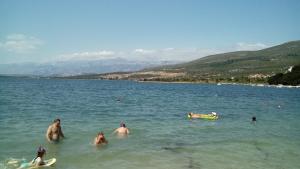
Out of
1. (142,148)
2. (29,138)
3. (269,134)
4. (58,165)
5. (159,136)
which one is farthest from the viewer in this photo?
(269,134)

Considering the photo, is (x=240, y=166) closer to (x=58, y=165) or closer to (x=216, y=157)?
(x=216, y=157)

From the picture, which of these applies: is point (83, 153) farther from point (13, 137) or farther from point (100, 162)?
point (13, 137)

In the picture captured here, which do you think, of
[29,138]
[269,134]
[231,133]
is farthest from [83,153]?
[269,134]

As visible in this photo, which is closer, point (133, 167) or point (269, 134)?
point (133, 167)

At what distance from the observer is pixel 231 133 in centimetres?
3288

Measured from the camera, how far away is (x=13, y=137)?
1073 inches

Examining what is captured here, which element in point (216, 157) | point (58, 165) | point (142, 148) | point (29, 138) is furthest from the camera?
point (29, 138)

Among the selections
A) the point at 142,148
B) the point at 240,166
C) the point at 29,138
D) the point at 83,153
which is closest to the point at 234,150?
the point at 240,166

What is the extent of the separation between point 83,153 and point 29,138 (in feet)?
20.3

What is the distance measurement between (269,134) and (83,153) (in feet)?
56.6

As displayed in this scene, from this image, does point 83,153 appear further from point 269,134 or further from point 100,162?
point 269,134

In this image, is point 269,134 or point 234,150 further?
point 269,134

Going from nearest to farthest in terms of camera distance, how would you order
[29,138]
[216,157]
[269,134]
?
[216,157] < [29,138] < [269,134]

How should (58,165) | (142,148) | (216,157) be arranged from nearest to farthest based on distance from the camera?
(58,165), (216,157), (142,148)
